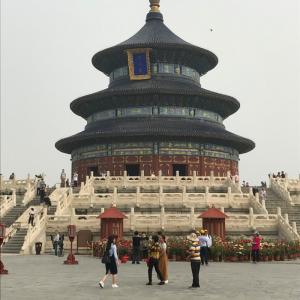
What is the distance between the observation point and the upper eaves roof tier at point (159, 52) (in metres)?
52.8

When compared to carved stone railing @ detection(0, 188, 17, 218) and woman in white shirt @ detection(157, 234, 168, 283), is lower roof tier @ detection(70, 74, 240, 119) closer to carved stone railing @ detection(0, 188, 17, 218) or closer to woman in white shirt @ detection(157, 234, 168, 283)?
carved stone railing @ detection(0, 188, 17, 218)

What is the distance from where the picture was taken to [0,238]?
17875 millimetres

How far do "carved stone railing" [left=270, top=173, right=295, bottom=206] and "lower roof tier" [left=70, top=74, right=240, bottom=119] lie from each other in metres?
14.8

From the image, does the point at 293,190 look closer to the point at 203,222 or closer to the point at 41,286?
the point at 203,222

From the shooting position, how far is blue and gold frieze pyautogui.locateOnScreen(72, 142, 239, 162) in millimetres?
49188

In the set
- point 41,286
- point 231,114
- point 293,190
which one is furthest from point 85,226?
point 231,114

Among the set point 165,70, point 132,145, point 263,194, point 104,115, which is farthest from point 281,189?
point 104,115

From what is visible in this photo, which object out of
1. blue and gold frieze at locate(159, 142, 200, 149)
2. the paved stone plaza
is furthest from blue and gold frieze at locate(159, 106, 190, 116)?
the paved stone plaza

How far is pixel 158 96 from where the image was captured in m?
51.2

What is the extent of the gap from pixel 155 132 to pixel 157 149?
7.29 feet

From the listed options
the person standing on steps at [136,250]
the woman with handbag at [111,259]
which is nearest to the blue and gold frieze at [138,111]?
the person standing on steps at [136,250]

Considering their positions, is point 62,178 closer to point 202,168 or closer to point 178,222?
point 202,168

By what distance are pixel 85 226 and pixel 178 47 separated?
28725 millimetres

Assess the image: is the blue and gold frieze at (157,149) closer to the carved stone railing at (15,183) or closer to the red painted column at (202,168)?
the red painted column at (202,168)
